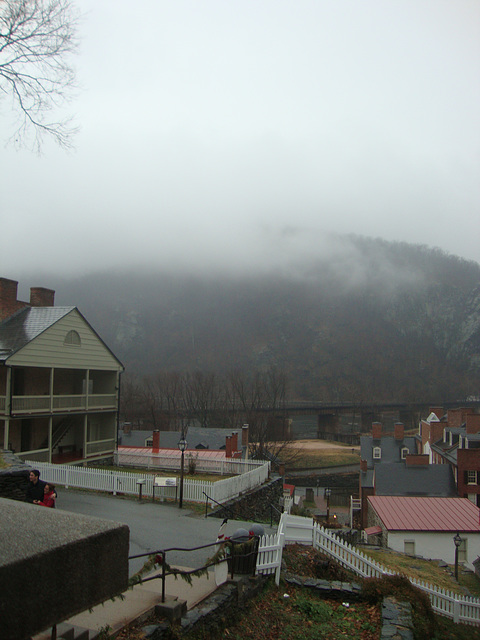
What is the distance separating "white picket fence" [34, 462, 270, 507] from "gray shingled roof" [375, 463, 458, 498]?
16.5 metres

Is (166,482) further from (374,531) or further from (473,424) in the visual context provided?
(473,424)

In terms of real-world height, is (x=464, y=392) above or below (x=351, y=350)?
below

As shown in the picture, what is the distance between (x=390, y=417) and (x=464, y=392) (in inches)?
2076

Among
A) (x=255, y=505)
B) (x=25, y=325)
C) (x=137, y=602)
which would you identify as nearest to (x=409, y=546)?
(x=255, y=505)

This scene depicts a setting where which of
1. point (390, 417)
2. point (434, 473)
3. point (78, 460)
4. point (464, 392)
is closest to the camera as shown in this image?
point (78, 460)

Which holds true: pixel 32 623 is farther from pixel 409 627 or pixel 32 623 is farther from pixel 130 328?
pixel 130 328

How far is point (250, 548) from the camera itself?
9.30 meters

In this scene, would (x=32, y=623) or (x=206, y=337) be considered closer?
(x=32, y=623)

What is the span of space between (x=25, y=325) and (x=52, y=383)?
334 cm

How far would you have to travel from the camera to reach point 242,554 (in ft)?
30.1

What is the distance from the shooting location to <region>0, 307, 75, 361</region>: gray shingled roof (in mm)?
23719

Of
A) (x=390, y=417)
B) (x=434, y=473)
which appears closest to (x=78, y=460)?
(x=434, y=473)

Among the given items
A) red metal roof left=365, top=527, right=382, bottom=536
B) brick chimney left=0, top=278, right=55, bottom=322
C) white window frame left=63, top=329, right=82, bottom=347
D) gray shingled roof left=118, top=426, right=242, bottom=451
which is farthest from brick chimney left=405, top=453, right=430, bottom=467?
brick chimney left=0, top=278, right=55, bottom=322

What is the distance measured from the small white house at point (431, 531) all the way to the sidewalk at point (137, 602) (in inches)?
730
